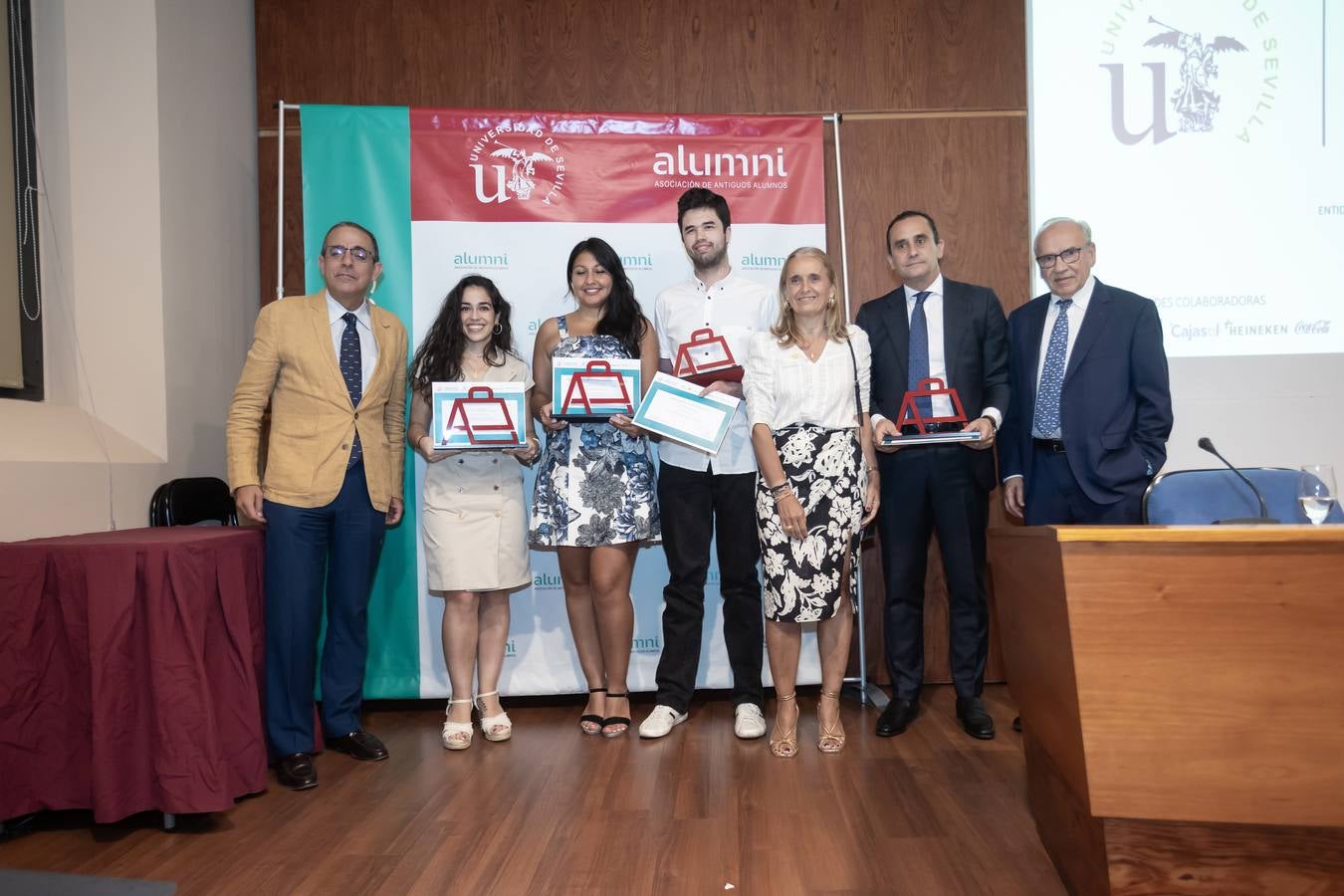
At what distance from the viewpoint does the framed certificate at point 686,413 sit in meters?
2.96

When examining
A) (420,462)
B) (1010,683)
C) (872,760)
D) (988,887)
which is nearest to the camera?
(988,887)

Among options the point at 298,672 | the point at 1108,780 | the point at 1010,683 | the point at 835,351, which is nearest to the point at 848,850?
the point at 1010,683

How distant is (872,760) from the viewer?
2877 mm

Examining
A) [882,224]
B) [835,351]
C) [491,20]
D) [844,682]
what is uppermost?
[491,20]

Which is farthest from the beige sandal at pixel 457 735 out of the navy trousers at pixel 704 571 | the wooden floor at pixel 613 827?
the navy trousers at pixel 704 571

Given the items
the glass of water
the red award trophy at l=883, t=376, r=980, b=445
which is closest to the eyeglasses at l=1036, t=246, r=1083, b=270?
the red award trophy at l=883, t=376, r=980, b=445

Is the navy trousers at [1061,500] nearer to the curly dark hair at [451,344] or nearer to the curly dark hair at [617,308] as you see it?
the curly dark hair at [617,308]

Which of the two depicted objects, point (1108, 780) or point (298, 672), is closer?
point (1108, 780)

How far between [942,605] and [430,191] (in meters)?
2.82

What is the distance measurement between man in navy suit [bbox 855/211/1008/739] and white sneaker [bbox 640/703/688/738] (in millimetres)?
733

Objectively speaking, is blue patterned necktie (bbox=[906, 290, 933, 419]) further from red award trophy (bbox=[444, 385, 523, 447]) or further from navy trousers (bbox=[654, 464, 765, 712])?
red award trophy (bbox=[444, 385, 523, 447])

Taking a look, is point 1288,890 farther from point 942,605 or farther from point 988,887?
point 942,605

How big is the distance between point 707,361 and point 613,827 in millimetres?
1501

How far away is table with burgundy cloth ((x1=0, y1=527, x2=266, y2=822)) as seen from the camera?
7.67 ft
